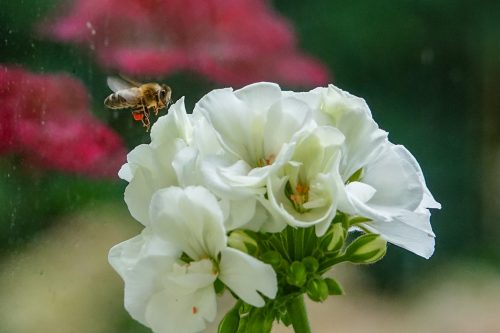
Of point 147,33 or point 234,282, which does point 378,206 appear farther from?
point 147,33

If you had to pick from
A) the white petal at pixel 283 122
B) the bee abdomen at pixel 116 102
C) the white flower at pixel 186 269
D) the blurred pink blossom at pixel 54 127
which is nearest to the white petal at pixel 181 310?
the white flower at pixel 186 269

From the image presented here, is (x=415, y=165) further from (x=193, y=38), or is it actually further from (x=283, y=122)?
(x=193, y=38)

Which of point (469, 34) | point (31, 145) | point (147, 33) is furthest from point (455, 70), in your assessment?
point (31, 145)

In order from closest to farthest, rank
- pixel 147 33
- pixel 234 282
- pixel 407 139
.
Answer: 1. pixel 234 282
2. pixel 147 33
3. pixel 407 139

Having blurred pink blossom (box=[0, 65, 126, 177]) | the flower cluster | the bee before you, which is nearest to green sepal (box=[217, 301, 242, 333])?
the flower cluster

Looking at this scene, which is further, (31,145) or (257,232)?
(31,145)

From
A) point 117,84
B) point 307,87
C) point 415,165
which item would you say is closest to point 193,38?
point 307,87
